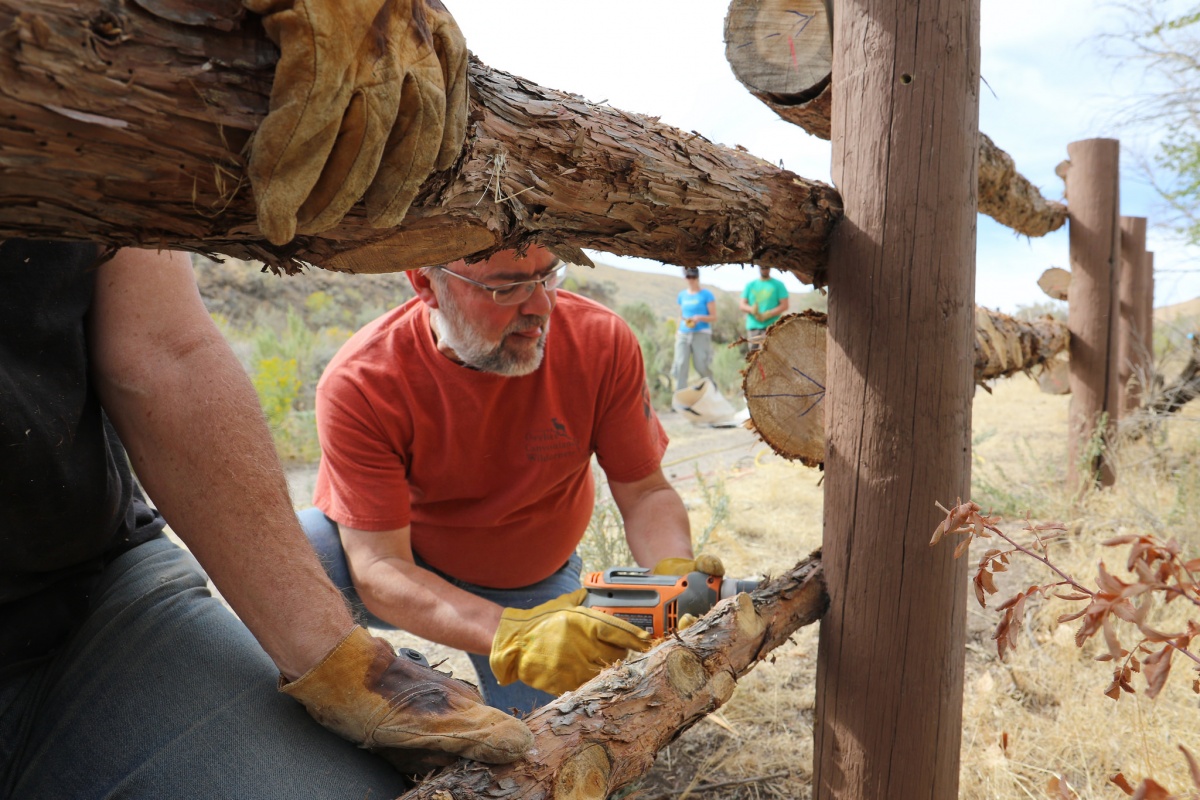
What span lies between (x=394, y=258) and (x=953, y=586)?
4.17 feet

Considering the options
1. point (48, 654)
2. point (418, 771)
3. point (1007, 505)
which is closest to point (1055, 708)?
point (1007, 505)

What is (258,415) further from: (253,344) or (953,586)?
(253,344)

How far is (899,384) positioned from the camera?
1.50 metres

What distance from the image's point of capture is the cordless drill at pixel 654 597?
5.73 feet

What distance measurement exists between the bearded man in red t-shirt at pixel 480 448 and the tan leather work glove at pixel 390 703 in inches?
24.3

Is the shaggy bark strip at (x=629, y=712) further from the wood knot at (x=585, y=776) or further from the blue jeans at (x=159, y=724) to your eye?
the blue jeans at (x=159, y=724)

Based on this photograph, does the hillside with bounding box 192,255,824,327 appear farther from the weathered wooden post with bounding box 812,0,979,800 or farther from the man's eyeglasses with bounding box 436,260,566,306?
the weathered wooden post with bounding box 812,0,979,800

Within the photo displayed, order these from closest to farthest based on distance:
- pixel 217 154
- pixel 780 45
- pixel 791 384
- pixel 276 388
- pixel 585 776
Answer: pixel 217 154
pixel 585 776
pixel 780 45
pixel 791 384
pixel 276 388

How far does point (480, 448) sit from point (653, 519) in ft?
1.89

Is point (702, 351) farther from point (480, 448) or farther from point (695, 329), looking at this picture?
point (480, 448)

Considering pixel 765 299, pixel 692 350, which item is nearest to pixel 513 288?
pixel 765 299

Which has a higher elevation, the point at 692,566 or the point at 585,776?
the point at 692,566

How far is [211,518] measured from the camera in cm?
140

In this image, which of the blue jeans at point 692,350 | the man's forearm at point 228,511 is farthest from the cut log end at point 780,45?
the blue jeans at point 692,350
